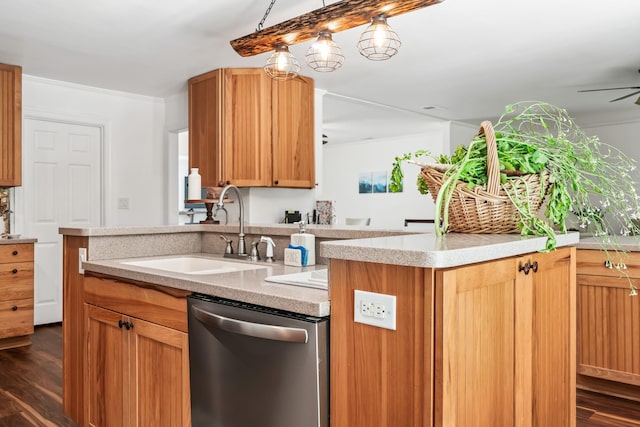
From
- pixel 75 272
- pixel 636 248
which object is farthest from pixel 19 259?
pixel 636 248

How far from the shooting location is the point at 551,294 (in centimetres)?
157

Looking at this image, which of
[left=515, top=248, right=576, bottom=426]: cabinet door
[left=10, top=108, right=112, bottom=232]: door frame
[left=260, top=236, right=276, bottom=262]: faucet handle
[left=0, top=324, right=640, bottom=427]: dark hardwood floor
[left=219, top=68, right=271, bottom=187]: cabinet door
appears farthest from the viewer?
[left=10, top=108, right=112, bottom=232]: door frame

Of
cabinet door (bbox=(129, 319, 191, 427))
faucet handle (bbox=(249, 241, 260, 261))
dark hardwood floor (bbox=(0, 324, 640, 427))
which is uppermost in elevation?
faucet handle (bbox=(249, 241, 260, 261))

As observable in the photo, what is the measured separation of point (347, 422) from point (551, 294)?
2.57 feet

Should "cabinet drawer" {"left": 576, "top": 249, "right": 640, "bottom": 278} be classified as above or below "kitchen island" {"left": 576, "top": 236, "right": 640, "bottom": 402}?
above

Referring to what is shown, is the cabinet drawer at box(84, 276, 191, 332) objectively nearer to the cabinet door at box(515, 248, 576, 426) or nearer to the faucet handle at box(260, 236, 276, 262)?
the faucet handle at box(260, 236, 276, 262)

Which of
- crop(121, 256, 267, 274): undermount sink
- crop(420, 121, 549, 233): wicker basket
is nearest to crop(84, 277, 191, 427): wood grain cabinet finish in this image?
crop(121, 256, 267, 274): undermount sink

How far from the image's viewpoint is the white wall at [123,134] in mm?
4702

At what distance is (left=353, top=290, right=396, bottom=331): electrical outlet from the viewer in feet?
3.65

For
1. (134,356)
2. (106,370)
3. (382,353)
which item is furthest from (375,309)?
(106,370)

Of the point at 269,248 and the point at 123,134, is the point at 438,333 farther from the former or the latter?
the point at 123,134

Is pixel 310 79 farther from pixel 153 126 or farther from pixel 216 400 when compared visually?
pixel 216 400

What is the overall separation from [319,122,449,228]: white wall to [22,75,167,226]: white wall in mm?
4353

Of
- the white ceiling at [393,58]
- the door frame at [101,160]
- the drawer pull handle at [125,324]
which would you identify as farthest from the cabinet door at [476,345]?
the door frame at [101,160]
